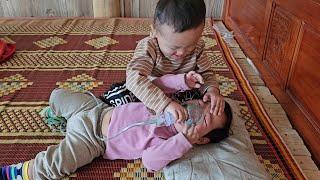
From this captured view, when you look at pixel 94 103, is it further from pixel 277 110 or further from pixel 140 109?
pixel 277 110

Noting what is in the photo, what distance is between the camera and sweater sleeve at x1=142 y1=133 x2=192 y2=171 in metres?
0.81

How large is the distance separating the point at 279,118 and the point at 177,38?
24.5 inches

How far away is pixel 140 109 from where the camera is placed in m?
0.96

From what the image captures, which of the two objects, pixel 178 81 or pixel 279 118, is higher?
pixel 178 81

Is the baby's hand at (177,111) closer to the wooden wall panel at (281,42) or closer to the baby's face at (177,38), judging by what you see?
the baby's face at (177,38)

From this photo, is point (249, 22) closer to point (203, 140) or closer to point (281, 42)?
point (281, 42)

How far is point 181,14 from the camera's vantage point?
30.1 inches

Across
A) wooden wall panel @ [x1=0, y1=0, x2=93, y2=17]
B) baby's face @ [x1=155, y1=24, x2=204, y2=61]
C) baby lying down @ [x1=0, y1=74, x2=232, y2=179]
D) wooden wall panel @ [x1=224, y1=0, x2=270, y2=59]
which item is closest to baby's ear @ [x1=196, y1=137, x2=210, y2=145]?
baby lying down @ [x1=0, y1=74, x2=232, y2=179]

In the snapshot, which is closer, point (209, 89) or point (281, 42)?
point (209, 89)

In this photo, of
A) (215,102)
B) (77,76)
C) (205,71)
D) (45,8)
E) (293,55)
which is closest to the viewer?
(215,102)

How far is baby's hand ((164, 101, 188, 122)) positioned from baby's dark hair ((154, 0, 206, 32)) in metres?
0.19

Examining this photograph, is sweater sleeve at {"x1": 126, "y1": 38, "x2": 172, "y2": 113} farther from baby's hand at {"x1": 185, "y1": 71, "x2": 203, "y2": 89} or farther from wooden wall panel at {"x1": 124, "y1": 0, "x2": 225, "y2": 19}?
wooden wall panel at {"x1": 124, "y1": 0, "x2": 225, "y2": 19}

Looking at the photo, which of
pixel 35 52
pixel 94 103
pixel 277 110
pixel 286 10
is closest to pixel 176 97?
pixel 94 103

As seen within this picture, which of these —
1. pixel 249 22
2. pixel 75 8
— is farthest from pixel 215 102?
pixel 75 8
